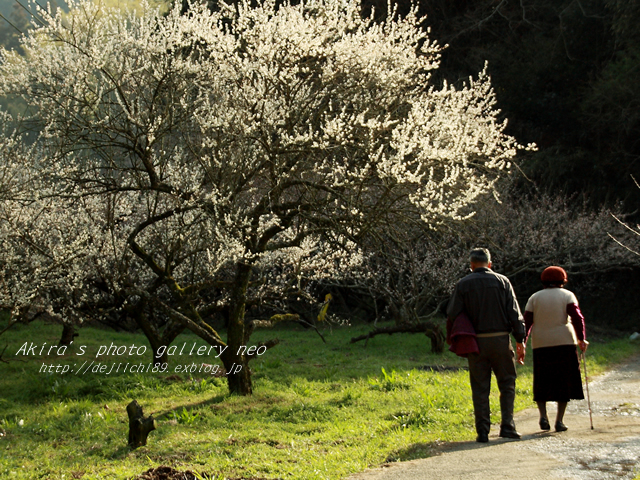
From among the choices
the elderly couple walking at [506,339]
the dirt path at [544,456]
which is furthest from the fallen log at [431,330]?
the elderly couple walking at [506,339]

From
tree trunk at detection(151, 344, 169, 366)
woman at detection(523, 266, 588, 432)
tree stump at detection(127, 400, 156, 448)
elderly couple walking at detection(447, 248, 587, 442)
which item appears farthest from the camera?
tree trunk at detection(151, 344, 169, 366)

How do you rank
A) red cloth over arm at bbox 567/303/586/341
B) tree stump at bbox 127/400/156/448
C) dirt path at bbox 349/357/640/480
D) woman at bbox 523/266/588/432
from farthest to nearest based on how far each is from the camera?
red cloth over arm at bbox 567/303/586/341 → woman at bbox 523/266/588/432 → tree stump at bbox 127/400/156/448 → dirt path at bbox 349/357/640/480

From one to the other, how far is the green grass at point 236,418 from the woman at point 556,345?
3.08ft

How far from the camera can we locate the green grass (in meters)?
5.93

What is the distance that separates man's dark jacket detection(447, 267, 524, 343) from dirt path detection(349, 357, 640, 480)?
1.08 meters

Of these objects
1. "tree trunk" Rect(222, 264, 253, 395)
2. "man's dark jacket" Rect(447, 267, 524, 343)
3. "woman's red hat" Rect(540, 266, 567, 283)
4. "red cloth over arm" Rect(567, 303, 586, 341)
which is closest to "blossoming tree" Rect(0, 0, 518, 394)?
"tree trunk" Rect(222, 264, 253, 395)

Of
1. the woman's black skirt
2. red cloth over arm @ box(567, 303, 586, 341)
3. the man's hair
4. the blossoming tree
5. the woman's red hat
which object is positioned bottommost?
the woman's black skirt

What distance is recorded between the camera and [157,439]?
6859mm

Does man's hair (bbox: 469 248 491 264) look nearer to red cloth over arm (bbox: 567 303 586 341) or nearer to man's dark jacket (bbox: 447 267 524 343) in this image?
man's dark jacket (bbox: 447 267 524 343)

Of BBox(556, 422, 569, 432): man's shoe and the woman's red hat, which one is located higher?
the woman's red hat

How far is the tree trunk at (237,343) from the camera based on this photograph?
8797 mm

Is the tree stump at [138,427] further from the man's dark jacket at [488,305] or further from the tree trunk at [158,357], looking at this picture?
the tree trunk at [158,357]

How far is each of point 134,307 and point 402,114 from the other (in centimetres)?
536

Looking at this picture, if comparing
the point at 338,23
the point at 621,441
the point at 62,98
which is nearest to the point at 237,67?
the point at 338,23
